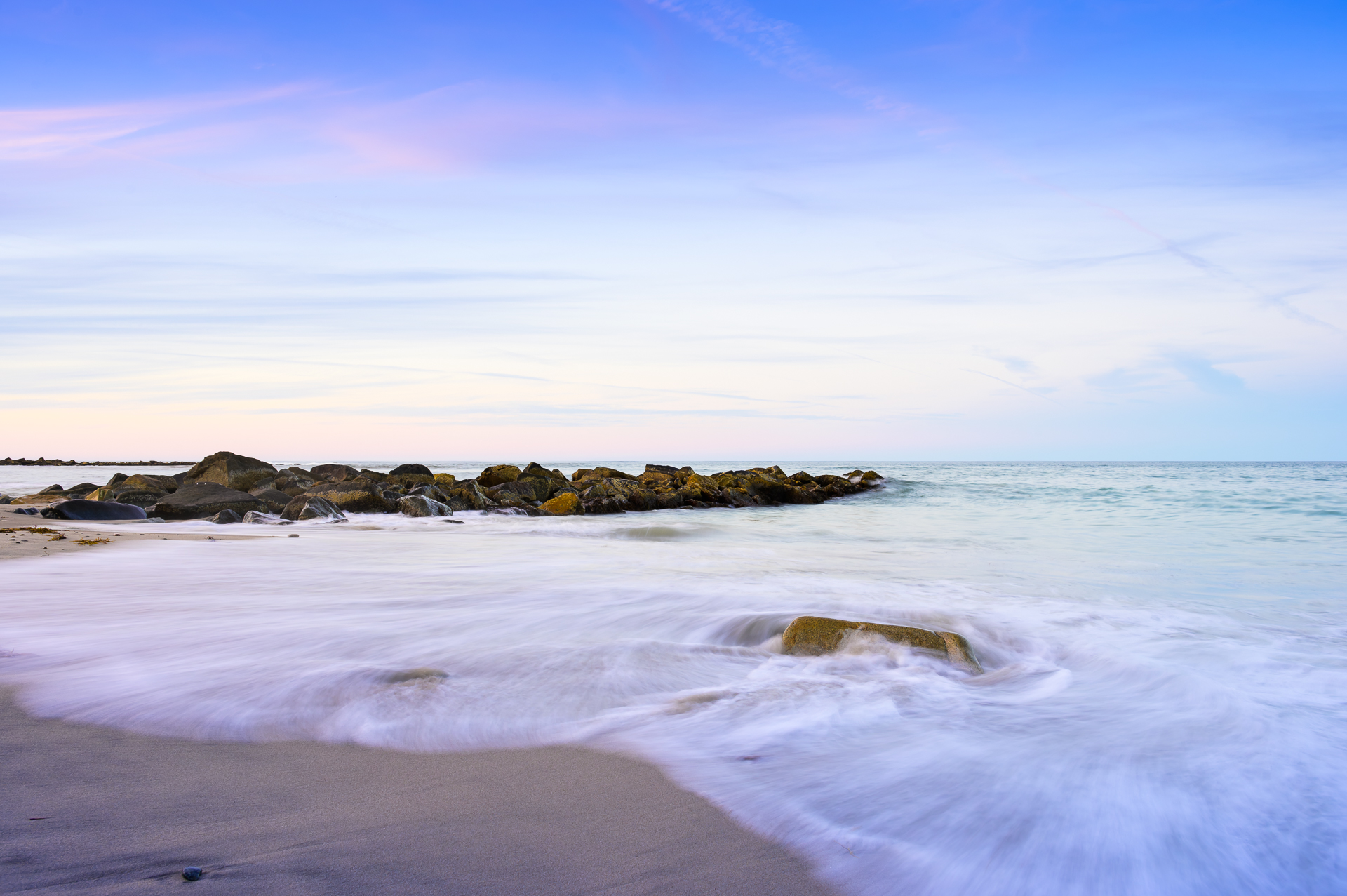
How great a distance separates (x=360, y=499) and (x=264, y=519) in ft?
7.19

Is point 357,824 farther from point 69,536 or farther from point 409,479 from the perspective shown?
point 409,479

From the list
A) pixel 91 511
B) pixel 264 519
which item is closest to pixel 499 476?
pixel 264 519

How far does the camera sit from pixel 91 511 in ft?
37.9

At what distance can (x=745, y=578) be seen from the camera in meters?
7.13

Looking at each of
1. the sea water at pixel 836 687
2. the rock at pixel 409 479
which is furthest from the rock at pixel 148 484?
the sea water at pixel 836 687

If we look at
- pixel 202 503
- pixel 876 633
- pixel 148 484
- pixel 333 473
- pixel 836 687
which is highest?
pixel 333 473

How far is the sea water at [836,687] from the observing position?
2.20m

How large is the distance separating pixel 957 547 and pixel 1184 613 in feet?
14.6

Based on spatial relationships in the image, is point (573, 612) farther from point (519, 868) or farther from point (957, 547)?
point (957, 547)

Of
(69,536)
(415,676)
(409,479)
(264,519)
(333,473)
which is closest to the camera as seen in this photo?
(415,676)

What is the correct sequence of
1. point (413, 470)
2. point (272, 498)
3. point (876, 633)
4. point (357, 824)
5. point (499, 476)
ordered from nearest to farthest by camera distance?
point (357, 824)
point (876, 633)
point (272, 498)
point (499, 476)
point (413, 470)

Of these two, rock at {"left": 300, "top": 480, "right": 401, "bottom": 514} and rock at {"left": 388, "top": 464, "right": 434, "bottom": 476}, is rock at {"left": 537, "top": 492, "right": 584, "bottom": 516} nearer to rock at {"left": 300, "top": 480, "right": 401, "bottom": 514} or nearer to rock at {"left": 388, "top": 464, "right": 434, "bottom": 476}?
rock at {"left": 300, "top": 480, "right": 401, "bottom": 514}

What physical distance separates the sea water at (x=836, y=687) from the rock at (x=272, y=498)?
5279mm

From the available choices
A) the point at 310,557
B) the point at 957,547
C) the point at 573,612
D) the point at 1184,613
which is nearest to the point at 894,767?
the point at 573,612
